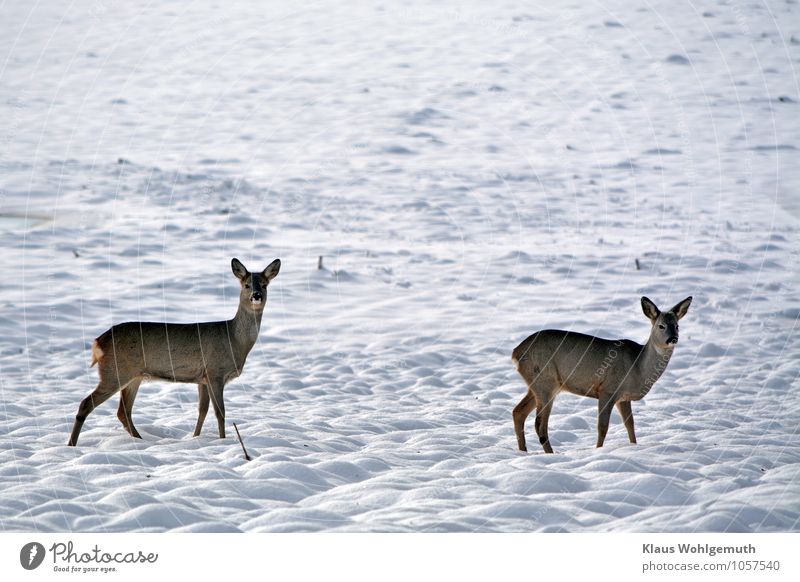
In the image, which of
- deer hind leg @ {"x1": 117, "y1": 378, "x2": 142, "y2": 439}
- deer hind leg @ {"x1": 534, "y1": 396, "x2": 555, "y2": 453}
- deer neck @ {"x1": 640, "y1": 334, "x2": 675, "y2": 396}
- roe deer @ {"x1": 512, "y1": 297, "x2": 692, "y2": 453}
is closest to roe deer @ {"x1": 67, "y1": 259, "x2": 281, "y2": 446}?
deer hind leg @ {"x1": 117, "y1": 378, "x2": 142, "y2": 439}

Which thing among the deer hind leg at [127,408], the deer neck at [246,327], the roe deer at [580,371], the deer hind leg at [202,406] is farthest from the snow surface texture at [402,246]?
the deer neck at [246,327]

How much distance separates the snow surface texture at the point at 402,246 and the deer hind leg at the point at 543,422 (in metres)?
0.50

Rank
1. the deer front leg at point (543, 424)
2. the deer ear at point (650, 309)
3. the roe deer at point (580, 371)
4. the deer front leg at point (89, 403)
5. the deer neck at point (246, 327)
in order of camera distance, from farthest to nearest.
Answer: the deer neck at point (246, 327) < the deer ear at point (650, 309) < the roe deer at point (580, 371) < the deer front leg at point (543, 424) < the deer front leg at point (89, 403)

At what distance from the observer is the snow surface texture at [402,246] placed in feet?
29.9

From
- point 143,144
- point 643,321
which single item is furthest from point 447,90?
point 643,321

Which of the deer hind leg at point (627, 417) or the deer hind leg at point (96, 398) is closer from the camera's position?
the deer hind leg at point (96, 398)

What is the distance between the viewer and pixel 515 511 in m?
8.35

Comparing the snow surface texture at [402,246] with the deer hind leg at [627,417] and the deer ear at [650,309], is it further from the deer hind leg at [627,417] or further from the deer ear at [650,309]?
the deer ear at [650,309]
